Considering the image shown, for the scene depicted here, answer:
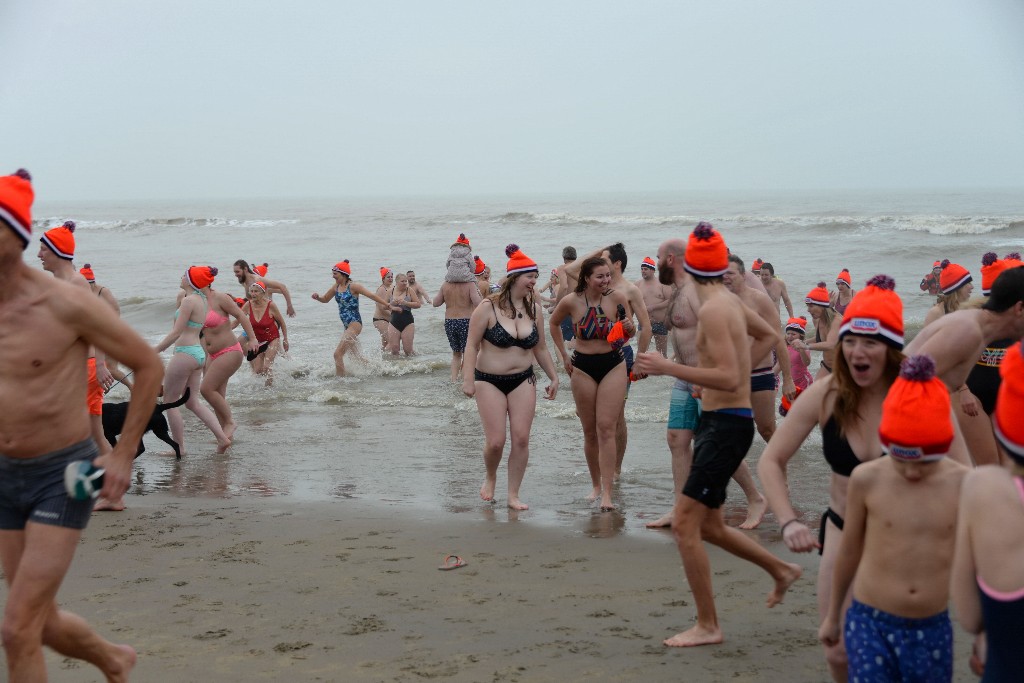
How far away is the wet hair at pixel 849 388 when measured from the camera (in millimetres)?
3637

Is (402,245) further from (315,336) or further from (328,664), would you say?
(328,664)

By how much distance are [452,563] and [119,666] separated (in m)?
2.57

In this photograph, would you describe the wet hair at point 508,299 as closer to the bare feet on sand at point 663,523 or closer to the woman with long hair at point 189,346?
the bare feet on sand at point 663,523

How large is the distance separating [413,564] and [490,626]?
1.20 meters

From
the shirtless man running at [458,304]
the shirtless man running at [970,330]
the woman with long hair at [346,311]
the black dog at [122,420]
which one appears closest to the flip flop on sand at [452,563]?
the shirtless man running at [970,330]

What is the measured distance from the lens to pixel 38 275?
11.9ft

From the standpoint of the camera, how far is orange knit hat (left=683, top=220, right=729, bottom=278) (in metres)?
4.87

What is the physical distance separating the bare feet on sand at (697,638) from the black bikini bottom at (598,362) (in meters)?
2.94

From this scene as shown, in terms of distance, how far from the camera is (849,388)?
3650mm

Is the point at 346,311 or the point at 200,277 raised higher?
the point at 200,277

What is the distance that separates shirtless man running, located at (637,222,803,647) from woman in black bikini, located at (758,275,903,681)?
3.20 ft

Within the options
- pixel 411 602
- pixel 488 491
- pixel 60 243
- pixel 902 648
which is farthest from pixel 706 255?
pixel 60 243

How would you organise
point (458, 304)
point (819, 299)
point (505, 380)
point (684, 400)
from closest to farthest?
point (684, 400), point (505, 380), point (819, 299), point (458, 304)

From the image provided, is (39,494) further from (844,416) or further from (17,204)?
(844,416)
